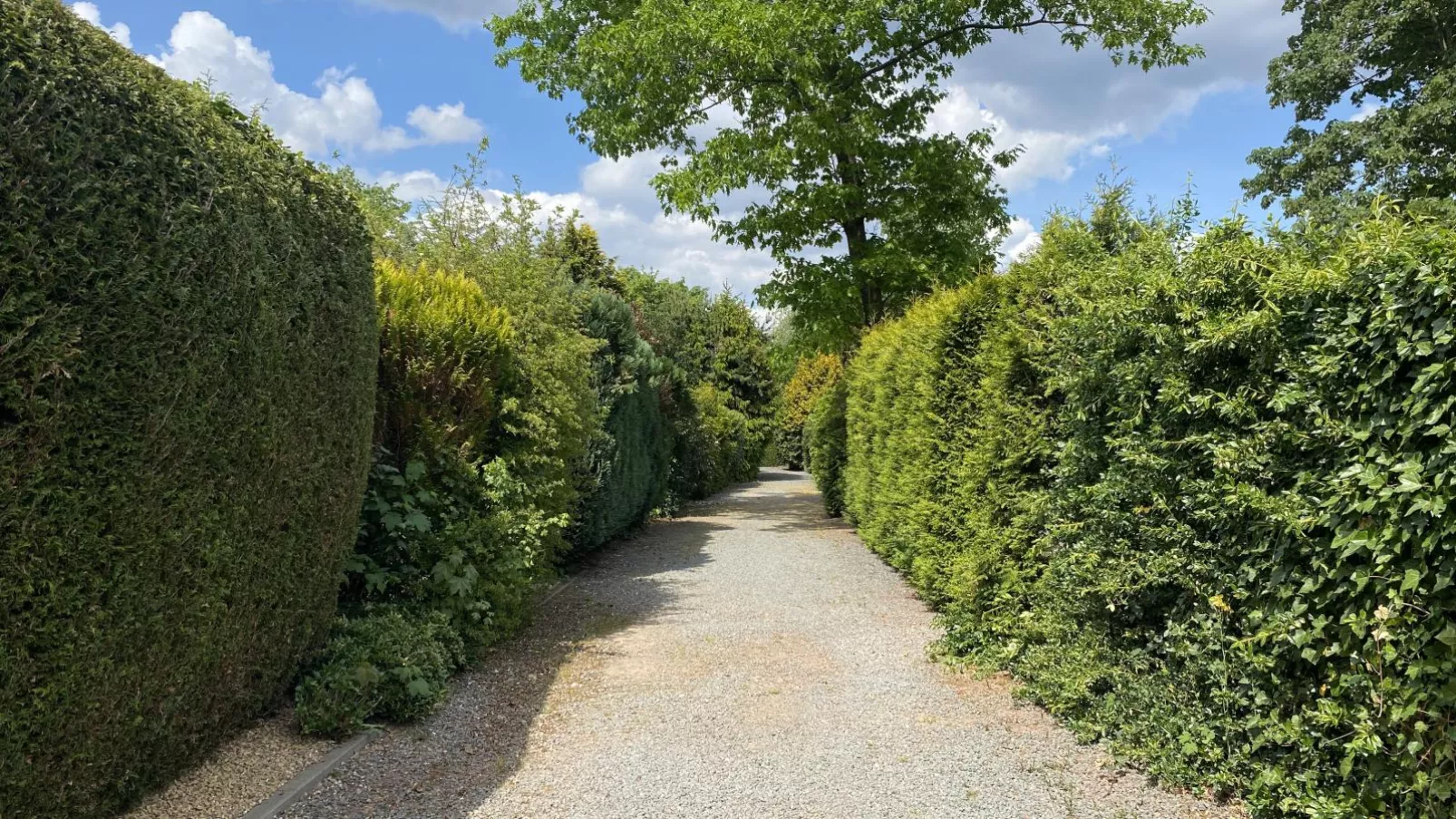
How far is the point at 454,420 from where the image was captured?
6.22 meters

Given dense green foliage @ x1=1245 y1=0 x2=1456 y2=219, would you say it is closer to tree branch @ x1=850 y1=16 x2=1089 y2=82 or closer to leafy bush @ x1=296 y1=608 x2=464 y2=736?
tree branch @ x1=850 y1=16 x2=1089 y2=82

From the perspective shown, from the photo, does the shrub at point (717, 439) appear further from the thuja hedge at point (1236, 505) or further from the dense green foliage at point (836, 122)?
the thuja hedge at point (1236, 505)

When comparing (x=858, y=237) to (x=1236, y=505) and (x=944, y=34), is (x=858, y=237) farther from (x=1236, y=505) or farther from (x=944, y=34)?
(x=1236, y=505)

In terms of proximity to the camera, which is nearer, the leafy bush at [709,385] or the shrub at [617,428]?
the shrub at [617,428]

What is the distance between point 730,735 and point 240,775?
2408mm

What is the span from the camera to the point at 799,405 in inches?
1291

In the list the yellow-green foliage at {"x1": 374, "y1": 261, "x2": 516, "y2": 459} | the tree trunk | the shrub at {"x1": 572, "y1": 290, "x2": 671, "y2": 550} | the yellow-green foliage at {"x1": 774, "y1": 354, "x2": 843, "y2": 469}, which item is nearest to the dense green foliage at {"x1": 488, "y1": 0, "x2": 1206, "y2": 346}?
the tree trunk

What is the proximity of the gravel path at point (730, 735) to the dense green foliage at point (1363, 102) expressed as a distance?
61.0 feet

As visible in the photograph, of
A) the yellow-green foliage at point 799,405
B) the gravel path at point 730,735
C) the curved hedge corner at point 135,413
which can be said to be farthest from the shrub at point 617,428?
the yellow-green foliage at point 799,405

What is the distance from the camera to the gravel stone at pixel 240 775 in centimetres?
335

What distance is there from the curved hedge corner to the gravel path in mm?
907

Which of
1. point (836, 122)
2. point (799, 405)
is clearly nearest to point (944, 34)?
point (836, 122)

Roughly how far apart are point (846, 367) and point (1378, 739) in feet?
38.4

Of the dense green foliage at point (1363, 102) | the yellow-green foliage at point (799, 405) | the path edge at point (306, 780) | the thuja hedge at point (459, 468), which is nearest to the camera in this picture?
the path edge at point (306, 780)
